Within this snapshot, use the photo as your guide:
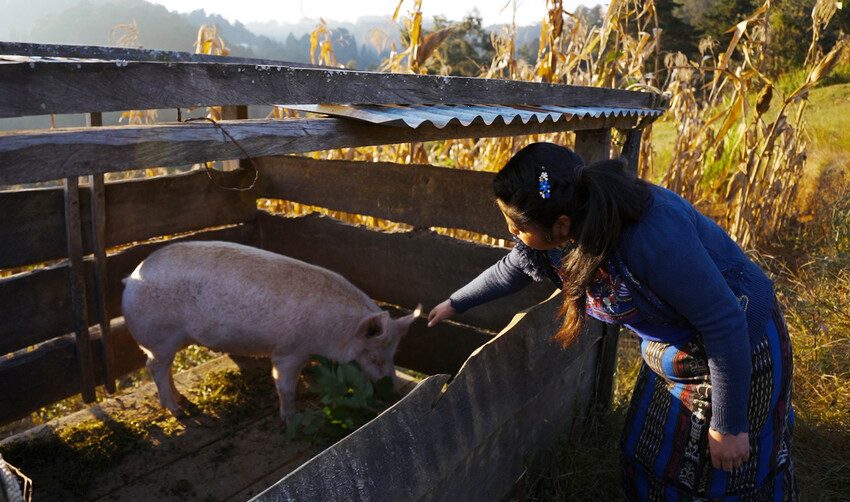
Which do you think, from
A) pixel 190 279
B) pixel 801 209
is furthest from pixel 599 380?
pixel 801 209

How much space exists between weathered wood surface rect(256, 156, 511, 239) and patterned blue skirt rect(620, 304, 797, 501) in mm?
1539

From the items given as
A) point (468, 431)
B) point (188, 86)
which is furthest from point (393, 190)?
point (188, 86)

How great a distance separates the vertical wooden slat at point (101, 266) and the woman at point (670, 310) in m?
2.41

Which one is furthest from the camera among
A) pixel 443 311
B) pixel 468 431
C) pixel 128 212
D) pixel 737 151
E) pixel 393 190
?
pixel 737 151

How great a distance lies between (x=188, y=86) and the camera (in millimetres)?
1431

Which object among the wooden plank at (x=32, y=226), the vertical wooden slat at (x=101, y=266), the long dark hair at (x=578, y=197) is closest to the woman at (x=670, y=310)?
the long dark hair at (x=578, y=197)

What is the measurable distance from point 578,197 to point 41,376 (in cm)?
323

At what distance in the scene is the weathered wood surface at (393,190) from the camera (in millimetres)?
3809

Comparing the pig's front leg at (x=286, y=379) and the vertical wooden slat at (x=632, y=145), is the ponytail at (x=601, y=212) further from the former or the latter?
the pig's front leg at (x=286, y=379)

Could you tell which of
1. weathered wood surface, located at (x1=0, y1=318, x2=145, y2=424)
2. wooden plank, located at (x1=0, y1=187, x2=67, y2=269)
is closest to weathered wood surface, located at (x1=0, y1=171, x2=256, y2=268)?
wooden plank, located at (x1=0, y1=187, x2=67, y2=269)

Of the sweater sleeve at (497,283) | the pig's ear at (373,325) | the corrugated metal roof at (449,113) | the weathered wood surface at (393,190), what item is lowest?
the pig's ear at (373,325)

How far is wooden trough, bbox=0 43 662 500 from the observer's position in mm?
1400

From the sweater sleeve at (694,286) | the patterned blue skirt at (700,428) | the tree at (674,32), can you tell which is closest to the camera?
the sweater sleeve at (694,286)

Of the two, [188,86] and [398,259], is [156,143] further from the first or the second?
[398,259]
